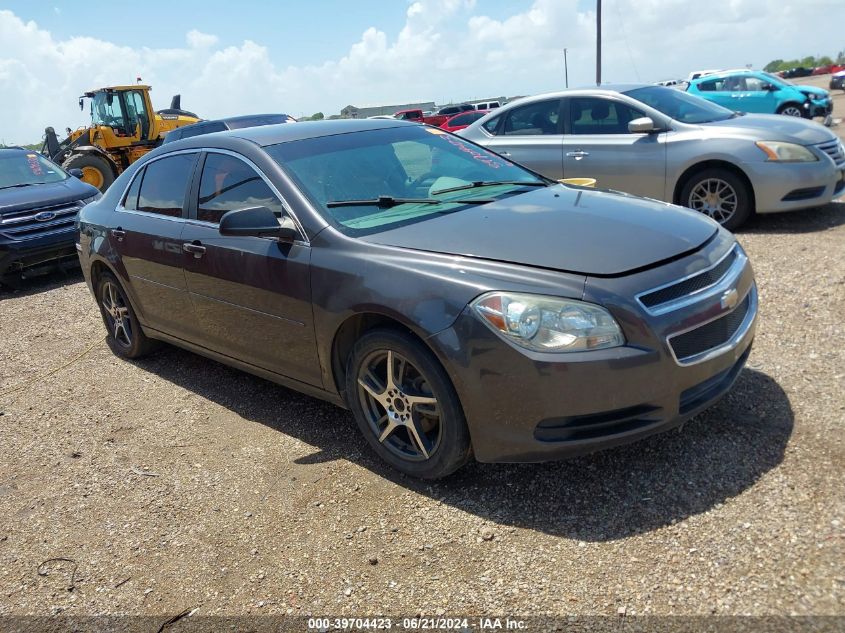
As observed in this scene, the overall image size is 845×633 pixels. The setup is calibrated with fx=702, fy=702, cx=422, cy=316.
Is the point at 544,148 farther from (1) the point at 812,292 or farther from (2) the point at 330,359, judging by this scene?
(2) the point at 330,359

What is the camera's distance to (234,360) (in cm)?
420

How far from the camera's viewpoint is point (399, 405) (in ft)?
10.7

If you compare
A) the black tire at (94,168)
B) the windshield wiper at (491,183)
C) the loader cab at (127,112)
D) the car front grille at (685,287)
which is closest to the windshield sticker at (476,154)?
the windshield wiper at (491,183)

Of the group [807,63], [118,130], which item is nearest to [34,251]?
[118,130]

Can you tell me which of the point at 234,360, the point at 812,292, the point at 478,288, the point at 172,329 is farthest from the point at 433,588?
the point at 812,292

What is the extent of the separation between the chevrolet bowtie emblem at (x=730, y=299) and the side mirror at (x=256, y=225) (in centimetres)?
204

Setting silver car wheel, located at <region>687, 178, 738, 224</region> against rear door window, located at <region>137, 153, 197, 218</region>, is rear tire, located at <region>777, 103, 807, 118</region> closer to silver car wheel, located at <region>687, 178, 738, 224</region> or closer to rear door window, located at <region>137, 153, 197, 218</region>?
silver car wheel, located at <region>687, 178, 738, 224</region>

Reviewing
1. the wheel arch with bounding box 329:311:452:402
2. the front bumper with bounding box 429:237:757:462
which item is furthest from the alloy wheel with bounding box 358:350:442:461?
the front bumper with bounding box 429:237:757:462

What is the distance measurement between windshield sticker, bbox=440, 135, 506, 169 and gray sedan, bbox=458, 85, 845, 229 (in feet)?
10.9

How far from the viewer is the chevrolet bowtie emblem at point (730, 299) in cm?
301

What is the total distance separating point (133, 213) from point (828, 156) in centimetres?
642

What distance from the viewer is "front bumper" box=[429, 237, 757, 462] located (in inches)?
107

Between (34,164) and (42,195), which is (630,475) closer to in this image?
(42,195)

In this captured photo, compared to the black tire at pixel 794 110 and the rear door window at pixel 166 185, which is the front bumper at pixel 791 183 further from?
A: the black tire at pixel 794 110
